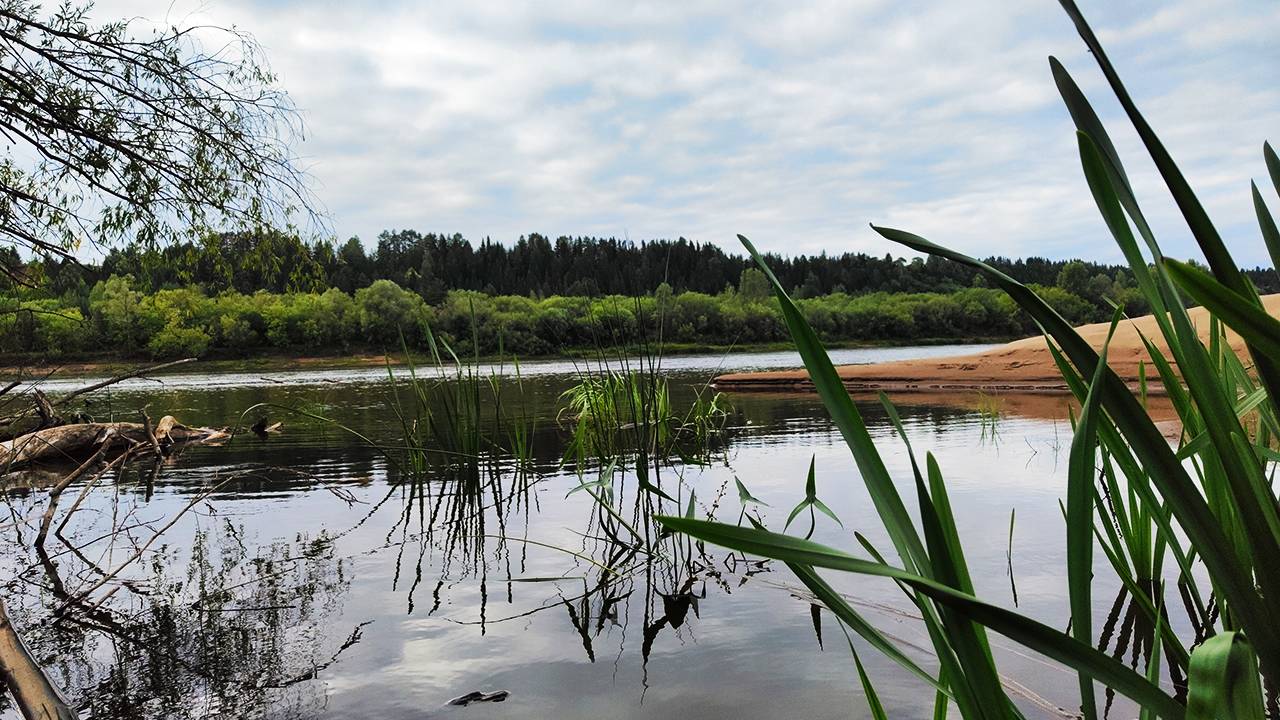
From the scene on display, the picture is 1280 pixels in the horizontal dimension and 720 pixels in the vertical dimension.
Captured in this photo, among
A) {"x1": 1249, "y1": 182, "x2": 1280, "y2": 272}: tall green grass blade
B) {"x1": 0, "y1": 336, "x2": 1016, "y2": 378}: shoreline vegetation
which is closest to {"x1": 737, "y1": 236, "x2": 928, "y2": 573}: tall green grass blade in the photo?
{"x1": 1249, "y1": 182, "x2": 1280, "y2": 272}: tall green grass blade

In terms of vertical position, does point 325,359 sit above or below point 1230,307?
below

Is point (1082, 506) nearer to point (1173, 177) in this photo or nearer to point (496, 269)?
point (1173, 177)

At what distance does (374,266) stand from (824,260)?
1802 inches

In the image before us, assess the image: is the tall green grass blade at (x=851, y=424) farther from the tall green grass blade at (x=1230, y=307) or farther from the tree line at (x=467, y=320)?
the tree line at (x=467, y=320)

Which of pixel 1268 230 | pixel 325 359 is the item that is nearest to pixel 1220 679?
pixel 1268 230

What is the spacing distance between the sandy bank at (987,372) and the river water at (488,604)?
856cm

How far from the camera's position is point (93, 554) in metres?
3.93

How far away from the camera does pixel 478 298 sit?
3569 centimetres

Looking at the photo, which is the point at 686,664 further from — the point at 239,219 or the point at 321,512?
the point at 239,219

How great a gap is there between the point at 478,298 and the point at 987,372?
24822mm

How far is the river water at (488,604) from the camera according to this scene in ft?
6.98

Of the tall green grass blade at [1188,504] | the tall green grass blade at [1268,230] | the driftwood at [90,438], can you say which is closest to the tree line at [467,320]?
the driftwood at [90,438]

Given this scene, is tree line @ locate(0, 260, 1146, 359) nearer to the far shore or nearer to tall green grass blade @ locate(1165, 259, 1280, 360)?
the far shore

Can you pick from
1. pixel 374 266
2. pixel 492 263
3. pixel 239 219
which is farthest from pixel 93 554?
pixel 492 263
